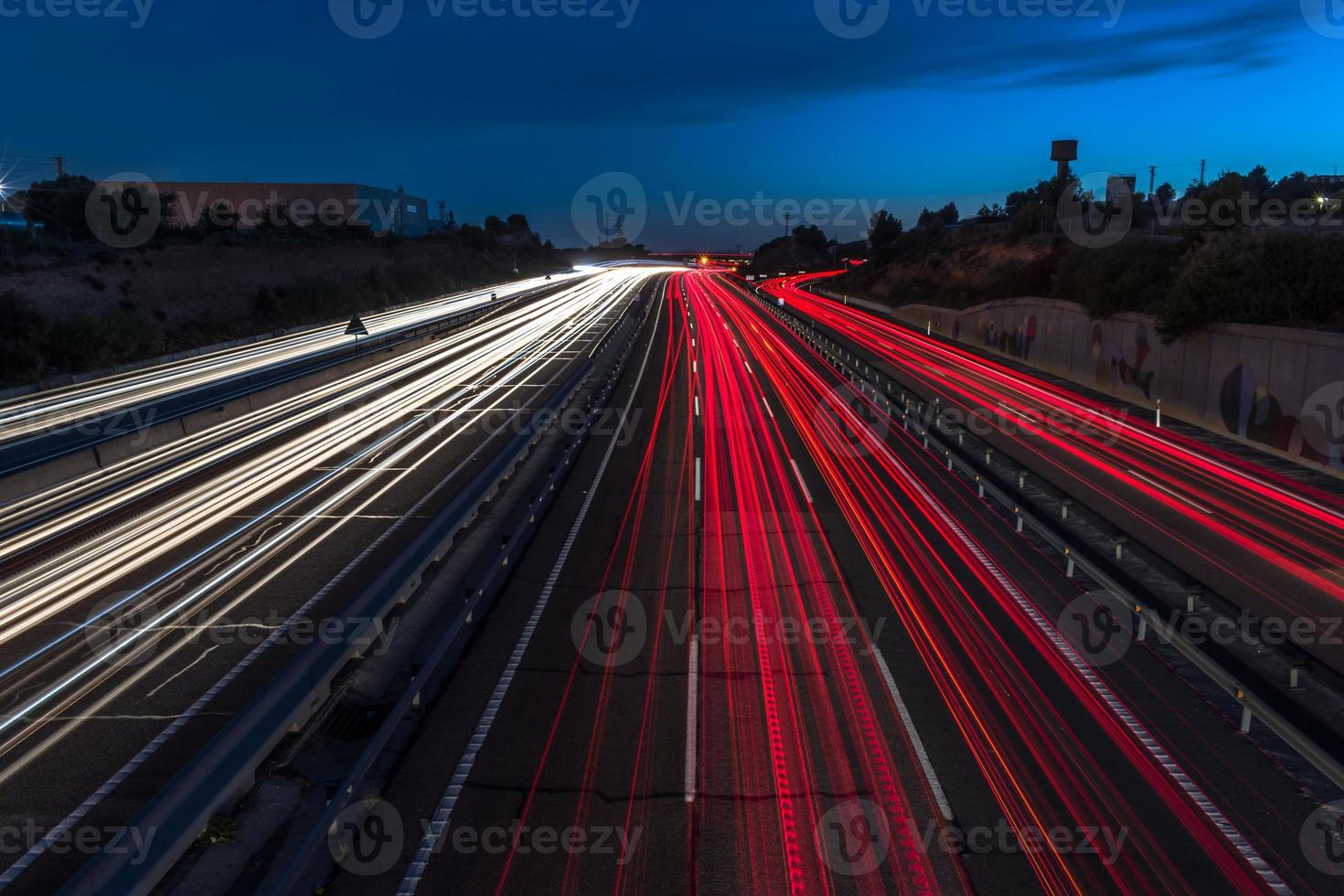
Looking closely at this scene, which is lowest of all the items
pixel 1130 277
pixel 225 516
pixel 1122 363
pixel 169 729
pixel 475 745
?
pixel 475 745

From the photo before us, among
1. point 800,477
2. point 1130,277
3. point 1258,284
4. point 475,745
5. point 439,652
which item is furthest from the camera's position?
point 1130,277

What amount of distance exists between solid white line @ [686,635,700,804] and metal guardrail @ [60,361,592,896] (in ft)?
12.4

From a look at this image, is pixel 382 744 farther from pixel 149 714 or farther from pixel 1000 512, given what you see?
pixel 1000 512

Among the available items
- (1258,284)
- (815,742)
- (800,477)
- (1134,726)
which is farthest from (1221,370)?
(815,742)

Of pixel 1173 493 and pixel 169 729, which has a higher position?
pixel 169 729

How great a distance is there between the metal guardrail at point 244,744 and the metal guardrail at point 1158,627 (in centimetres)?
935

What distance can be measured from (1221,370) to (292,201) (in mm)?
106691

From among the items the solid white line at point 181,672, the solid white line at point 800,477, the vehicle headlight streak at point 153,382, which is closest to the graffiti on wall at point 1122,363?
Answer: the solid white line at point 800,477

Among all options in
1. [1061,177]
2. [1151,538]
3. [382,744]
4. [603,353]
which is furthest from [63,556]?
[1061,177]

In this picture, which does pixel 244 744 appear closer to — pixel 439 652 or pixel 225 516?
pixel 439 652

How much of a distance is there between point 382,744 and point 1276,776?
8.38 meters

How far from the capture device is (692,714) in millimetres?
9258

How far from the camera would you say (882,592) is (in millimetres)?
12758

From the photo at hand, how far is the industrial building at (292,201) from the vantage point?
101 meters
